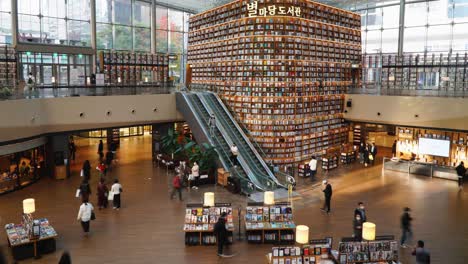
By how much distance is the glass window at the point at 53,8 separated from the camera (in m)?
24.5

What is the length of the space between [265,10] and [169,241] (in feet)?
39.4

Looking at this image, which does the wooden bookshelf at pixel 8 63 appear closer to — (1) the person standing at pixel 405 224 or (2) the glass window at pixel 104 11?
(2) the glass window at pixel 104 11

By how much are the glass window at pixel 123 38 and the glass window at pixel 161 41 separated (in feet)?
7.40

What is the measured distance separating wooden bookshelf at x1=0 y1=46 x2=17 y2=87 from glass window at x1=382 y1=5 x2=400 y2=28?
24.4 meters

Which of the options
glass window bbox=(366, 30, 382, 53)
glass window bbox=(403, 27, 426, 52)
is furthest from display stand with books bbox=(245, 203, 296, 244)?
glass window bbox=(366, 30, 382, 53)

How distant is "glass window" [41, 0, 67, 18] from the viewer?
24508 millimetres

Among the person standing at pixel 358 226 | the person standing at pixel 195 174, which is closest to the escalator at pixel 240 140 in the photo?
the person standing at pixel 195 174

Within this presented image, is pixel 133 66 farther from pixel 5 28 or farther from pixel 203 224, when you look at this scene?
pixel 203 224

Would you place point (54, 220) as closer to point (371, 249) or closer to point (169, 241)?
point (169, 241)

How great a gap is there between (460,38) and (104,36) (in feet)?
76.0

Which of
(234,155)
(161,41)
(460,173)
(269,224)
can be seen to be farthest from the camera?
Answer: (161,41)

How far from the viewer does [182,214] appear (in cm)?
1291

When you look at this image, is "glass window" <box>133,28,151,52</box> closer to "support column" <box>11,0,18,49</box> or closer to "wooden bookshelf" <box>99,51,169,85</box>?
"wooden bookshelf" <box>99,51,169,85</box>

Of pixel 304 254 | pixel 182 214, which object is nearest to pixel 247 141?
pixel 182 214
